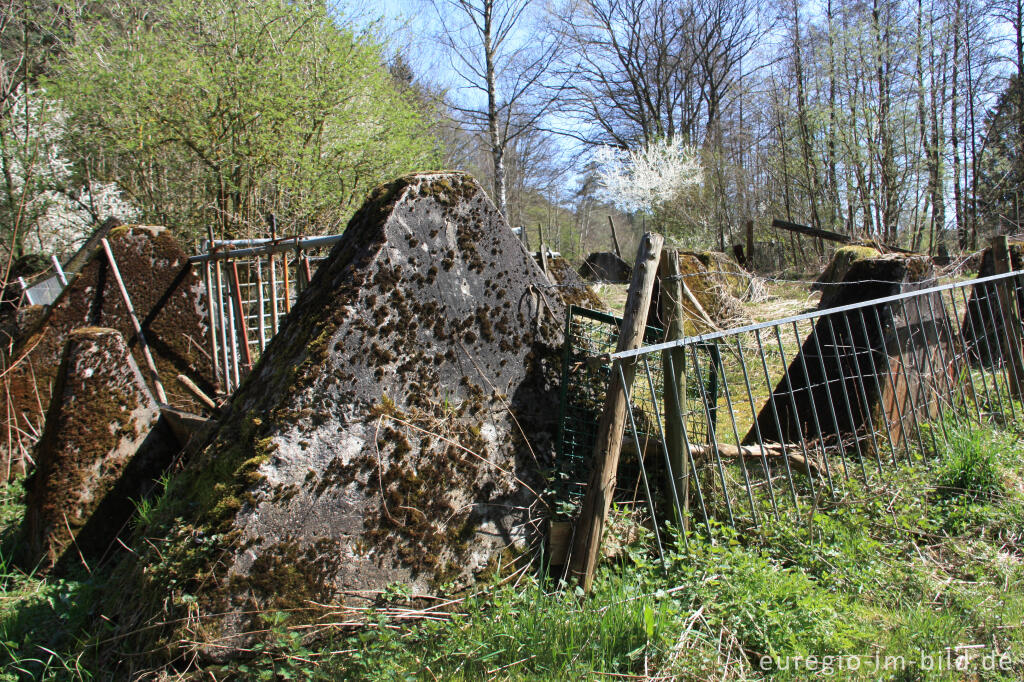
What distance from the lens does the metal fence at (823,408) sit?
3027 mm

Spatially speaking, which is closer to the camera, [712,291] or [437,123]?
[712,291]

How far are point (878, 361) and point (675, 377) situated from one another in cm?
191

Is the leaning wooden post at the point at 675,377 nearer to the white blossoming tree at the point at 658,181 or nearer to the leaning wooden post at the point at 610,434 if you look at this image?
the leaning wooden post at the point at 610,434

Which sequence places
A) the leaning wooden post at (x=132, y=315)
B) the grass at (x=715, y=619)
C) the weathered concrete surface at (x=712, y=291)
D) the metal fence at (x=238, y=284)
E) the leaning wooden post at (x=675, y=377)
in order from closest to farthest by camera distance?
the grass at (x=715, y=619) → the leaning wooden post at (x=675, y=377) → the metal fence at (x=238, y=284) → the leaning wooden post at (x=132, y=315) → the weathered concrete surface at (x=712, y=291)

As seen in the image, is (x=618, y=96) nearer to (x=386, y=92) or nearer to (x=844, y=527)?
(x=386, y=92)

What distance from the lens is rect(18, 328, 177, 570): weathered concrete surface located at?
3.44 m

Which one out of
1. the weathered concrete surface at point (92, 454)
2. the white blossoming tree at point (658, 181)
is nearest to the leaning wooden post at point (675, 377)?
the weathered concrete surface at point (92, 454)

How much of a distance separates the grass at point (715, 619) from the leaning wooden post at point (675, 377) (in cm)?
28

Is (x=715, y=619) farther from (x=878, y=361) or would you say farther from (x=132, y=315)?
(x=132, y=315)

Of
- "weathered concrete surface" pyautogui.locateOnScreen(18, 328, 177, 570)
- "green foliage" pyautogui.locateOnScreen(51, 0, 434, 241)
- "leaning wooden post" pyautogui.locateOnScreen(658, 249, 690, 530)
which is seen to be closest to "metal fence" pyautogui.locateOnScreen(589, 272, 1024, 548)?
"leaning wooden post" pyautogui.locateOnScreen(658, 249, 690, 530)

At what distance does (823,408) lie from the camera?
416cm

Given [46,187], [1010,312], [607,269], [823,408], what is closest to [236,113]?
[46,187]

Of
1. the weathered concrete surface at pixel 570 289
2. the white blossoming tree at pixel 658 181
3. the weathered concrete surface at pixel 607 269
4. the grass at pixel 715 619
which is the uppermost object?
the white blossoming tree at pixel 658 181

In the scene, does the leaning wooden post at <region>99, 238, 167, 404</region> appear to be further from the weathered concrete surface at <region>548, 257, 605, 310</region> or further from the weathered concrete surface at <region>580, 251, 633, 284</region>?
the weathered concrete surface at <region>580, 251, 633, 284</region>
